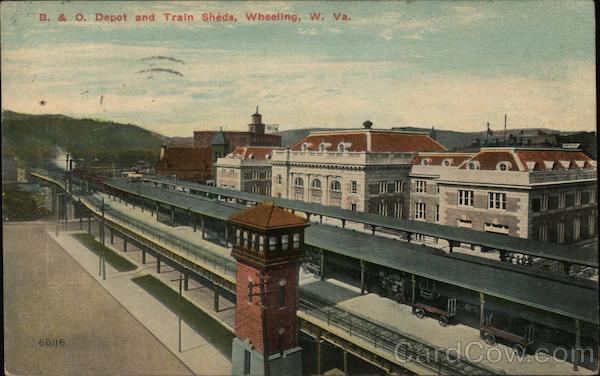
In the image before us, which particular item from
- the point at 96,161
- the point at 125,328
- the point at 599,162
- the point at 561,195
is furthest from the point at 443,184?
the point at 96,161

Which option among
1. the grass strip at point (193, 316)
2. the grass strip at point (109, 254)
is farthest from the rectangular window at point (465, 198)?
the grass strip at point (109, 254)

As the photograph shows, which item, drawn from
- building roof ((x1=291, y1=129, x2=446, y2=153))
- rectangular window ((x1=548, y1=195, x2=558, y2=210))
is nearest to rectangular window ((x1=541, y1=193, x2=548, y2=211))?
rectangular window ((x1=548, y1=195, x2=558, y2=210))

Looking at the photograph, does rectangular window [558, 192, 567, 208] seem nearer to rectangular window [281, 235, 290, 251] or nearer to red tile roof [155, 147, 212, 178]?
rectangular window [281, 235, 290, 251]

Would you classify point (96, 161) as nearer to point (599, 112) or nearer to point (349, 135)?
point (349, 135)

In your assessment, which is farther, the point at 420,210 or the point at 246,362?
the point at 420,210

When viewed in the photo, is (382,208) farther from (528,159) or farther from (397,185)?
(528,159)

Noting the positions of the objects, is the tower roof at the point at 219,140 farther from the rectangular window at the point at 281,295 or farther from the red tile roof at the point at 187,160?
the rectangular window at the point at 281,295

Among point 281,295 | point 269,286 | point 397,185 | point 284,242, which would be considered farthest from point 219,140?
point 397,185
